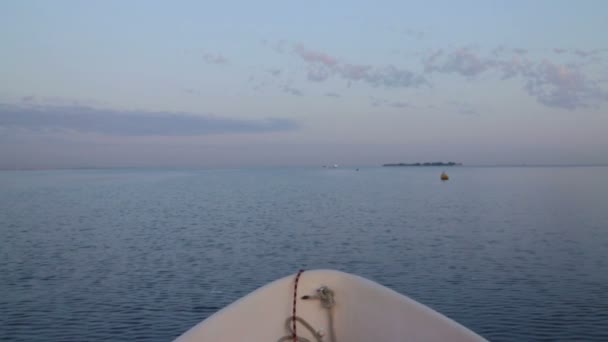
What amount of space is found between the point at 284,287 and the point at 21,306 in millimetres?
9809

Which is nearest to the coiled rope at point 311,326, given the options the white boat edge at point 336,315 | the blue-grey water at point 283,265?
the white boat edge at point 336,315

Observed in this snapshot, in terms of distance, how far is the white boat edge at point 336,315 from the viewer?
4391 mm

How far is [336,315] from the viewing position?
5.22 metres

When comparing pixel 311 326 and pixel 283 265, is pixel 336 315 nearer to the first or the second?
pixel 311 326

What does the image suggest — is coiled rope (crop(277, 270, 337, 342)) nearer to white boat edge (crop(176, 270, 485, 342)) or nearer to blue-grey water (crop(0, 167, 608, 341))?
white boat edge (crop(176, 270, 485, 342))

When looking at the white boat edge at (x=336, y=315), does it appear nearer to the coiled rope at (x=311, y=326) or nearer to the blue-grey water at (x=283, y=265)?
the coiled rope at (x=311, y=326)

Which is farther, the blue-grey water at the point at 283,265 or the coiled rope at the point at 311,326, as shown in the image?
the blue-grey water at the point at 283,265

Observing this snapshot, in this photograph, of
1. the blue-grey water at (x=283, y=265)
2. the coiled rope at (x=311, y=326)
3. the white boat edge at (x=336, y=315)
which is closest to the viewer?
the white boat edge at (x=336, y=315)

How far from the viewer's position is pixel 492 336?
10.0 meters

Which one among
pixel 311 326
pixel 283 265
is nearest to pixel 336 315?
pixel 311 326

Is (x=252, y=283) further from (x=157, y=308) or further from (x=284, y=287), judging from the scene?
(x=284, y=287)

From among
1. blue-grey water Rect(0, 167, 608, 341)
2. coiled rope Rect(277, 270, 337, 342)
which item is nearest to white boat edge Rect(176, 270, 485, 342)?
coiled rope Rect(277, 270, 337, 342)

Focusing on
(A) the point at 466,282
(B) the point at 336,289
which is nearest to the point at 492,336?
(A) the point at 466,282

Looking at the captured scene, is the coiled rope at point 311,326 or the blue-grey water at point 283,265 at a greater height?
the coiled rope at point 311,326
